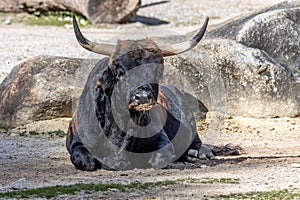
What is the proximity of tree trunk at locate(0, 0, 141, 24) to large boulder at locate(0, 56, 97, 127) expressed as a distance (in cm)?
1018

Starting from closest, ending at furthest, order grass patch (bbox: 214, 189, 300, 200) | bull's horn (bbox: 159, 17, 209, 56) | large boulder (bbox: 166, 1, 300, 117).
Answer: grass patch (bbox: 214, 189, 300, 200), bull's horn (bbox: 159, 17, 209, 56), large boulder (bbox: 166, 1, 300, 117)

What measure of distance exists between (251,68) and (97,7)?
11.0m

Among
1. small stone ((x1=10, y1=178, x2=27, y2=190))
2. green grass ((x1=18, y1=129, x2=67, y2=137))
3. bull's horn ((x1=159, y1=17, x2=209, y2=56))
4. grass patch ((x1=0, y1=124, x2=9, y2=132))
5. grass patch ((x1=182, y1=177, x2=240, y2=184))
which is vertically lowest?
grass patch ((x1=0, y1=124, x2=9, y2=132))

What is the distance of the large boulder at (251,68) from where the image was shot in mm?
13203

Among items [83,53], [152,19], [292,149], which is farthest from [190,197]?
[152,19]

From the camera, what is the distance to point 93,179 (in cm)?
873

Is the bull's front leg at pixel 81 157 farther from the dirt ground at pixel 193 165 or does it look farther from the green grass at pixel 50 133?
the green grass at pixel 50 133

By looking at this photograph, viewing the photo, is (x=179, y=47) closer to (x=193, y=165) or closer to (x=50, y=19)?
(x=193, y=165)

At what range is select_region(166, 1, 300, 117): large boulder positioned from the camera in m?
13.2

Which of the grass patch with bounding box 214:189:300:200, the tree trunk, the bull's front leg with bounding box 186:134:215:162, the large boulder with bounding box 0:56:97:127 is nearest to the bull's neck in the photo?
the bull's front leg with bounding box 186:134:215:162

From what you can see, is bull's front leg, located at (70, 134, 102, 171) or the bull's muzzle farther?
bull's front leg, located at (70, 134, 102, 171)

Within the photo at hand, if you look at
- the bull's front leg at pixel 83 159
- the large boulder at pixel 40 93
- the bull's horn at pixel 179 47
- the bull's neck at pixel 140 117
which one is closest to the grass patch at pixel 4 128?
the large boulder at pixel 40 93

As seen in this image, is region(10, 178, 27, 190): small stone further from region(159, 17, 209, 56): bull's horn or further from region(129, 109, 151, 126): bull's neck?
region(159, 17, 209, 56): bull's horn

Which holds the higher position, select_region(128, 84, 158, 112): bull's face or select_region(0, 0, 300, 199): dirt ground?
select_region(128, 84, 158, 112): bull's face
